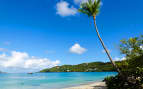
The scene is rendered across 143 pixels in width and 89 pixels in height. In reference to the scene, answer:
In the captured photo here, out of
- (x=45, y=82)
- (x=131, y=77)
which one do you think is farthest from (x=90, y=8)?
(x=45, y=82)

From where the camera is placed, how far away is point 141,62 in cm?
1320

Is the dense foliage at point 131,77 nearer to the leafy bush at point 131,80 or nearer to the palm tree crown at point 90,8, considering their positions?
the leafy bush at point 131,80

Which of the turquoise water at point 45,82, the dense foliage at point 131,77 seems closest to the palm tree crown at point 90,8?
the dense foliage at point 131,77

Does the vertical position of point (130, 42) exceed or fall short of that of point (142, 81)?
it exceeds it

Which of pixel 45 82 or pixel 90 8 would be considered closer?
pixel 90 8

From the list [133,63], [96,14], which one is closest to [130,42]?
[133,63]

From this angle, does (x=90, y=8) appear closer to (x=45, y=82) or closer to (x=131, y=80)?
(x=131, y=80)

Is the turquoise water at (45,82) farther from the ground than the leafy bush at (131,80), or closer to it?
closer to it

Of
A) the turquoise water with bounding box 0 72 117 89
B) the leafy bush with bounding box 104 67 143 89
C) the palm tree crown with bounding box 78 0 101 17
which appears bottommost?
the turquoise water with bounding box 0 72 117 89

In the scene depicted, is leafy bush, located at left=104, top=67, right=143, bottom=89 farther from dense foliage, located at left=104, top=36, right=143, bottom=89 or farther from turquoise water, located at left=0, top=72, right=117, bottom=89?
turquoise water, located at left=0, top=72, right=117, bottom=89

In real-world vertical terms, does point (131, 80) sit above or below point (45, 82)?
above

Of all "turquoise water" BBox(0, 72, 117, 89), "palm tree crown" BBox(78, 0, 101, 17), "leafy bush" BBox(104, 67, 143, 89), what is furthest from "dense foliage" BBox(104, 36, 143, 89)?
"turquoise water" BBox(0, 72, 117, 89)

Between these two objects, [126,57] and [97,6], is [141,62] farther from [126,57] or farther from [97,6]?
[97,6]

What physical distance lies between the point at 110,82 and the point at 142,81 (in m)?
2.93
